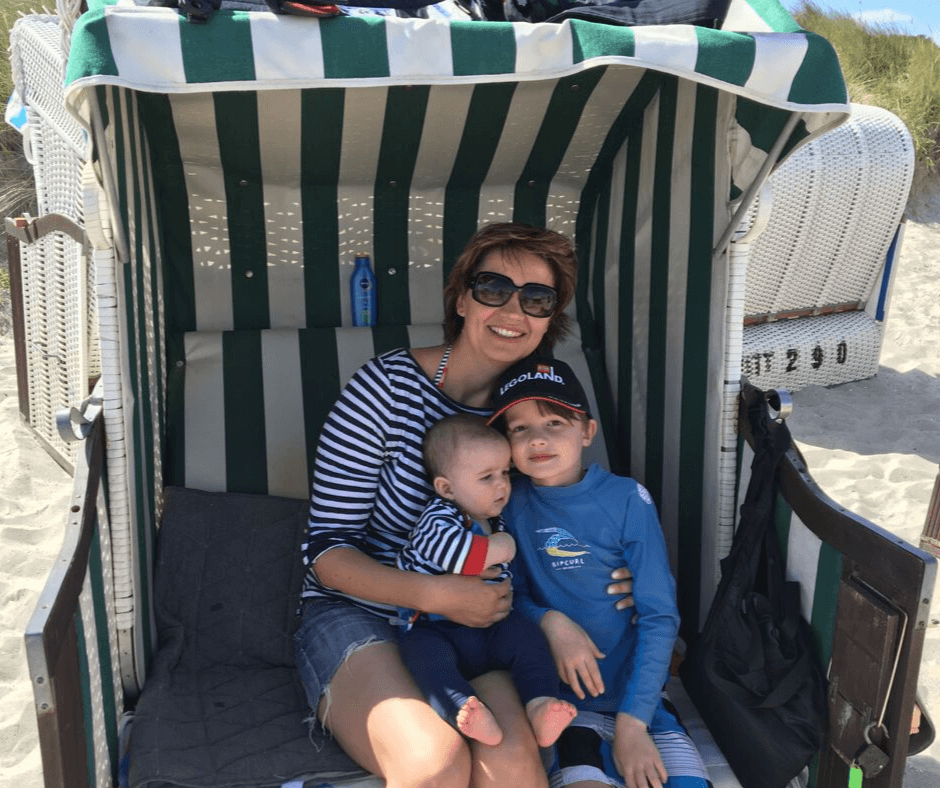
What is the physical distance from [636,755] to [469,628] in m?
0.47

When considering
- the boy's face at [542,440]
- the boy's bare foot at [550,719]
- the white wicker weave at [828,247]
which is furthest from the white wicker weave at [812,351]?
the boy's bare foot at [550,719]

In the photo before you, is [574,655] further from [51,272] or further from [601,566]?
[51,272]

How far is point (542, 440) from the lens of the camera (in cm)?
235

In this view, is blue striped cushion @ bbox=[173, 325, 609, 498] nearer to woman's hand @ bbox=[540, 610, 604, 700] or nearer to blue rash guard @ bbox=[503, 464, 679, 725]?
blue rash guard @ bbox=[503, 464, 679, 725]

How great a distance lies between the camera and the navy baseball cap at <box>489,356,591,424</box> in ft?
7.68

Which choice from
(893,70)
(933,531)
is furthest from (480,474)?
(893,70)

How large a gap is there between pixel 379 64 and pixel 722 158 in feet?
3.69

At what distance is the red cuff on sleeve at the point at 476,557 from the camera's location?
2230 millimetres

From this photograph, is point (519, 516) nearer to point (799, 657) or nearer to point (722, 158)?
point (799, 657)

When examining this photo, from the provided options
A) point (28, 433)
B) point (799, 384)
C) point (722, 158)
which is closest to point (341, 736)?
point (722, 158)

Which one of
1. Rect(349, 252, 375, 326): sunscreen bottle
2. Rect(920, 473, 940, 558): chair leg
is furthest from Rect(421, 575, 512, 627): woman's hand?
Rect(920, 473, 940, 558): chair leg

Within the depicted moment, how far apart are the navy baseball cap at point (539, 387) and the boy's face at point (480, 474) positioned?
0.40 feet

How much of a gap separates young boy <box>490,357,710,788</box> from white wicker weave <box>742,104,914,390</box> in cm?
385

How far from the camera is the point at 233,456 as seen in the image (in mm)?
3115
